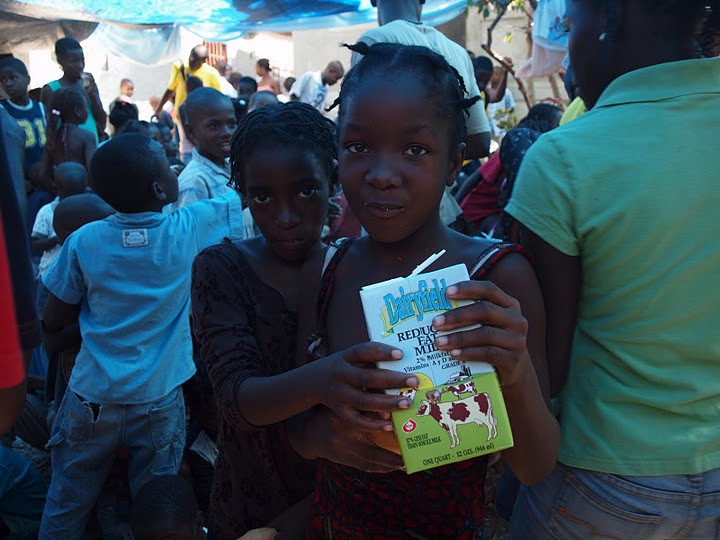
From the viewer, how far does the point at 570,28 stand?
1.52m

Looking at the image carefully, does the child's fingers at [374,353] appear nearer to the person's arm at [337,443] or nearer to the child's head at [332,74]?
the person's arm at [337,443]

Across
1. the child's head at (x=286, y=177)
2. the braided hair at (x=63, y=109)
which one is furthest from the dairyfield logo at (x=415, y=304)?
the braided hair at (x=63, y=109)

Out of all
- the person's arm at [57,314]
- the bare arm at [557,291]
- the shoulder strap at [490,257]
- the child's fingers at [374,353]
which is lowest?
the person's arm at [57,314]

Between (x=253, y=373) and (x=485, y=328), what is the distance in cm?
56

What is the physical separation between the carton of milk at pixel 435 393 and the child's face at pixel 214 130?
307cm

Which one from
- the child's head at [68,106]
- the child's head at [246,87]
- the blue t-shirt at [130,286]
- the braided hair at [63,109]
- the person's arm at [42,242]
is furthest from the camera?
the child's head at [246,87]

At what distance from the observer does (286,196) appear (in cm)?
161

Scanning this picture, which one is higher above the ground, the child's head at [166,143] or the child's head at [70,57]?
the child's head at [70,57]

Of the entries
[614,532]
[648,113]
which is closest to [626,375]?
[614,532]

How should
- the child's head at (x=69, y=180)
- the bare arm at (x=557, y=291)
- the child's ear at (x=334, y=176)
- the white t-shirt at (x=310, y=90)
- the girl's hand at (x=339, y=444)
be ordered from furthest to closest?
1. the white t-shirt at (x=310, y=90)
2. the child's head at (x=69, y=180)
3. the child's ear at (x=334, y=176)
4. the bare arm at (x=557, y=291)
5. the girl's hand at (x=339, y=444)

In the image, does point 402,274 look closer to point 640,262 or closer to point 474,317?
point 474,317

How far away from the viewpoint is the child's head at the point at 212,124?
3.93m

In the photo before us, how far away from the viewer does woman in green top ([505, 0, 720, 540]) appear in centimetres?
137

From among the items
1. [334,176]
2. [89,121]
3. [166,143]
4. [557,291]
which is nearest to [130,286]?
[334,176]
